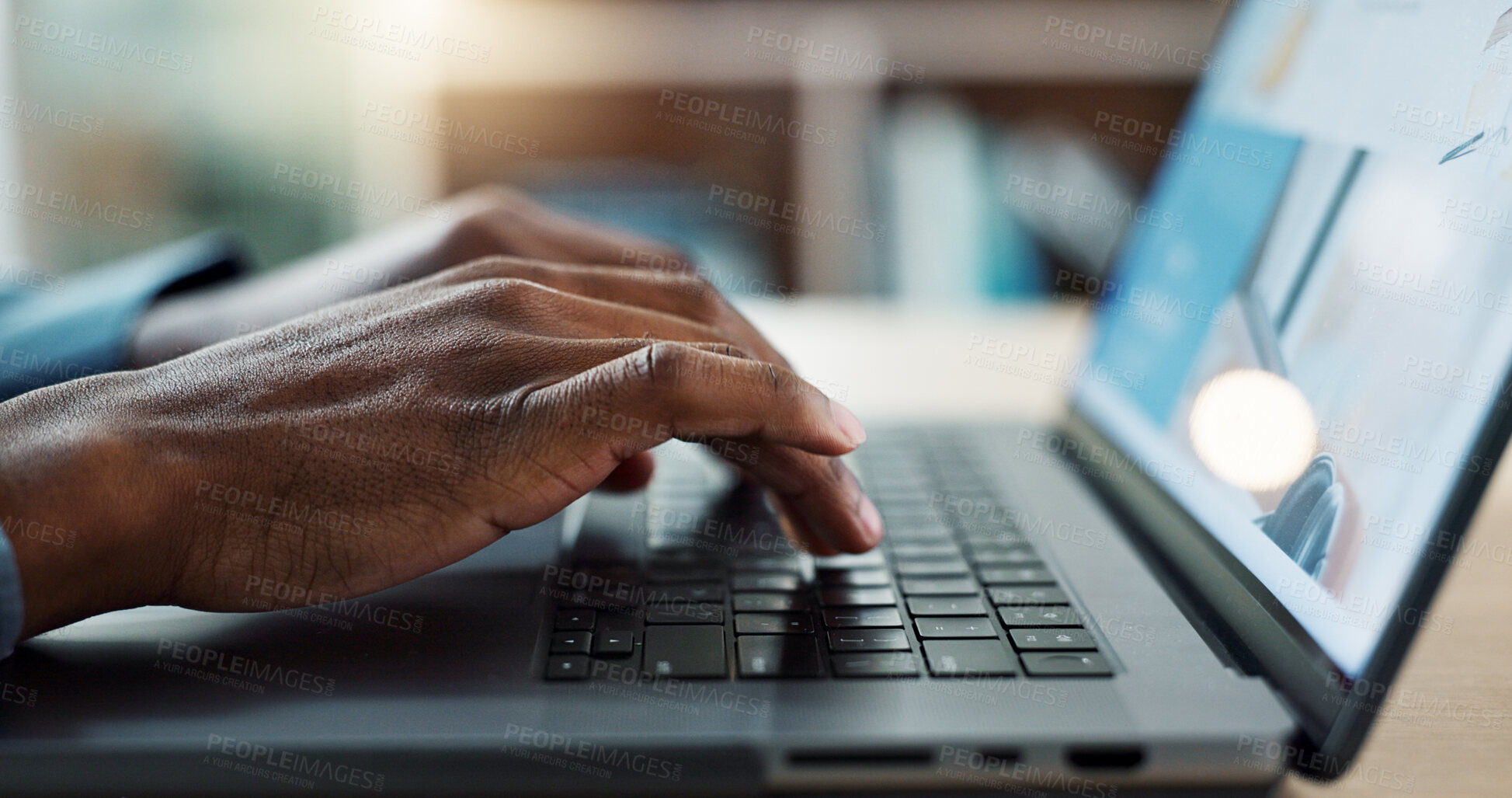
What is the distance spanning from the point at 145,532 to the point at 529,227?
40 centimetres

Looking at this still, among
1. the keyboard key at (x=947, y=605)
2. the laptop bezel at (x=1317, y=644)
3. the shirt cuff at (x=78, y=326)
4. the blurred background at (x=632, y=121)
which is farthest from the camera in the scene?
the blurred background at (x=632, y=121)

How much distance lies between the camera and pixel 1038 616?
43 centimetres

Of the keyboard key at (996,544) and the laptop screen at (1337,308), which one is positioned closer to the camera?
the laptop screen at (1337,308)

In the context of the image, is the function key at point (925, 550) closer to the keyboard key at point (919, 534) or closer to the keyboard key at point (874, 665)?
the keyboard key at point (919, 534)

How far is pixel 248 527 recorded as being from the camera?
0.41m

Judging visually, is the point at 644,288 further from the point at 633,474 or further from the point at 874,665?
the point at 874,665

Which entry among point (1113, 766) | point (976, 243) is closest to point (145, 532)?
point (1113, 766)

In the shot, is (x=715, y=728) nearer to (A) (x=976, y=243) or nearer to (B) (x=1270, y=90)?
(B) (x=1270, y=90)

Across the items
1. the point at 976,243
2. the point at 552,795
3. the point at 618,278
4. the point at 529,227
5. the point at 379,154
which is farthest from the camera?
the point at 379,154

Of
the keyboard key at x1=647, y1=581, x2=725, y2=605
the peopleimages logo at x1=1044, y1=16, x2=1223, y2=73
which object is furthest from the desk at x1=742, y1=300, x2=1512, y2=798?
the peopleimages logo at x1=1044, y1=16, x2=1223, y2=73

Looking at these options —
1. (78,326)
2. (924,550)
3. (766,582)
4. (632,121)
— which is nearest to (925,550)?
(924,550)

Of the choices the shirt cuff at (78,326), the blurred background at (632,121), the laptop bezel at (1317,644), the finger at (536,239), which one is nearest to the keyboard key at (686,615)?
the laptop bezel at (1317,644)

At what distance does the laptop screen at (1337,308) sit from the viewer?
361 millimetres

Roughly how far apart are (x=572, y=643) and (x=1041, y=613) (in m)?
0.20
